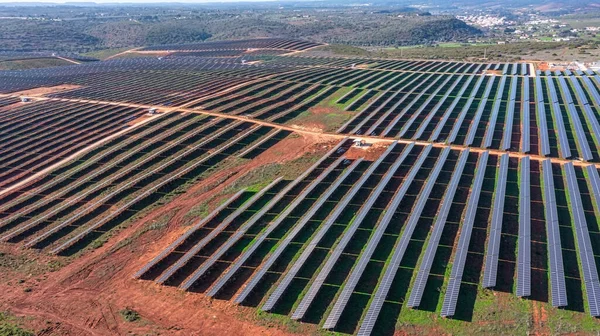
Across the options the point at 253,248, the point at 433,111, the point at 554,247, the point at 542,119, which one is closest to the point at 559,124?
the point at 542,119

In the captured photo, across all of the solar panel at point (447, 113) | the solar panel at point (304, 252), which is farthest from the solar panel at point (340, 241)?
the solar panel at point (447, 113)

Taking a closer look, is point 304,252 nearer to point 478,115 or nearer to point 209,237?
point 209,237

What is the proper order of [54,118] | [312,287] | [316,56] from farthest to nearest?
1. [316,56]
2. [54,118]
3. [312,287]

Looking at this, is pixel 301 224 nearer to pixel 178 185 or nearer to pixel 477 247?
pixel 477 247

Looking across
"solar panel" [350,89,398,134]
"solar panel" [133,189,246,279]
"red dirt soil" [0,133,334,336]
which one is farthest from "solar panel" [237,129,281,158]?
"red dirt soil" [0,133,334,336]

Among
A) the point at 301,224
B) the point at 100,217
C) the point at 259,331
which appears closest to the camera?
the point at 259,331

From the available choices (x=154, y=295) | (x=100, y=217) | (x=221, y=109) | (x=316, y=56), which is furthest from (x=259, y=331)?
(x=316, y=56)
